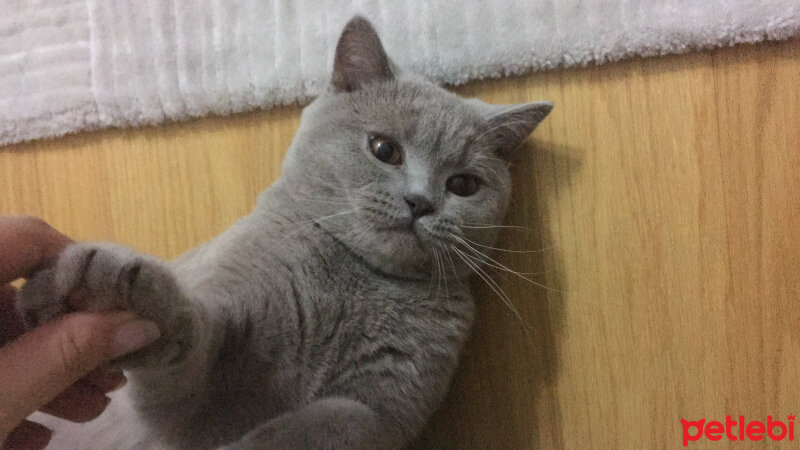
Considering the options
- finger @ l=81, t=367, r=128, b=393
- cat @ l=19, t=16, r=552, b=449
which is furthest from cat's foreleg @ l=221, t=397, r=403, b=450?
finger @ l=81, t=367, r=128, b=393

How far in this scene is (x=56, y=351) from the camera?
0.53m

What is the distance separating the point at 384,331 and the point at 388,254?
13 cm

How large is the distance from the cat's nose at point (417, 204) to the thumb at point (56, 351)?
40 cm

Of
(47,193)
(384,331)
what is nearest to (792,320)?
(384,331)

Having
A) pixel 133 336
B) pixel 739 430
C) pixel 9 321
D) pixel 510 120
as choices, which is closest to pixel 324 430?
pixel 133 336

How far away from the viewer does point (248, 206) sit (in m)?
1.13

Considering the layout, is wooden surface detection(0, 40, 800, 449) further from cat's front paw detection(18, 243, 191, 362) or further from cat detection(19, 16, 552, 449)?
cat's front paw detection(18, 243, 191, 362)

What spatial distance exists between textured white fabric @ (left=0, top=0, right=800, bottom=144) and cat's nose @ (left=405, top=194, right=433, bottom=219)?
0.37 metres

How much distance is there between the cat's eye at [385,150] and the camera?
0.86 metres

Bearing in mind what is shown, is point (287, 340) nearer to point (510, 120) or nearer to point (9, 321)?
point (9, 321)

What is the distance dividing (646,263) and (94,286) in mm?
917

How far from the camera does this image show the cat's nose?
0.79 metres

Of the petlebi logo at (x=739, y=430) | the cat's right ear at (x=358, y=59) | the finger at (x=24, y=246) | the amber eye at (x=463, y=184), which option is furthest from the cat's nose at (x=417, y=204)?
the petlebi logo at (x=739, y=430)

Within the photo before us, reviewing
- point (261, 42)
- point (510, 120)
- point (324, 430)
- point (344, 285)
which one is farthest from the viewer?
point (261, 42)
